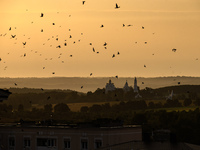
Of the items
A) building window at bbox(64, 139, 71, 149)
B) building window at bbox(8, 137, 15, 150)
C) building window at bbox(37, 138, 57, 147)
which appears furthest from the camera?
building window at bbox(8, 137, 15, 150)

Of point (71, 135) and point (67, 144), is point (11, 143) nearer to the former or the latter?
point (67, 144)

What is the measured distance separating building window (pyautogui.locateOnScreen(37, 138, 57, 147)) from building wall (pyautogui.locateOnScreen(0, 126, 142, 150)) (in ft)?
1.20

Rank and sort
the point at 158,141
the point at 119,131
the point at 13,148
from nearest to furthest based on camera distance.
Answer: the point at 158,141, the point at 119,131, the point at 13,148

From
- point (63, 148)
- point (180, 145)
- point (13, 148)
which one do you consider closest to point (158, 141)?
point (180, 145)

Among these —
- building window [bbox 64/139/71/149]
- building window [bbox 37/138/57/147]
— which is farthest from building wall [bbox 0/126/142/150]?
building window [bbox 64/139/71/149]

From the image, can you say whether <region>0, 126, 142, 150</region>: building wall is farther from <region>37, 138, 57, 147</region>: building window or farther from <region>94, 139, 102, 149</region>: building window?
<region>37, 138, 57, 147</region>: building window

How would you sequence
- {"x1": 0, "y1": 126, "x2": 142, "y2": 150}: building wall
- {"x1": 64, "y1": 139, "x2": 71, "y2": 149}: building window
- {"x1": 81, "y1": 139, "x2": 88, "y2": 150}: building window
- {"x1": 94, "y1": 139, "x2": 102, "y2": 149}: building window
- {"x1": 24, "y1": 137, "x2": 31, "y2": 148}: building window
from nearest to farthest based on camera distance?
{"x1": 94, "y1": 139, "x2": 102, "y2": 149}: building window → {"x1": 0, "y1": 126, "x2": 142, "y2": 150}: building wall → {"x1": 81, "y1": 139, "x2": 88, "y2": 150}: building window → {"x1": 64, "y1": 139, "x2": 71, "y2": 149}: building window → {"x1": 24, "y1": 137, "x2": 31, "y2": 148}: building window

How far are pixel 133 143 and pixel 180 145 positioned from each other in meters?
7.96

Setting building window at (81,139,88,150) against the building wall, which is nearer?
the building wall

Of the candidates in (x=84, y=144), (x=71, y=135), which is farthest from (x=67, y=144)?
(x=84, y=144)

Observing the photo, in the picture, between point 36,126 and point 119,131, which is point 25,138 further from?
point 119,131

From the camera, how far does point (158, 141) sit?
477 feet

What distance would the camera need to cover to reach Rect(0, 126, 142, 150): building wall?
153 m

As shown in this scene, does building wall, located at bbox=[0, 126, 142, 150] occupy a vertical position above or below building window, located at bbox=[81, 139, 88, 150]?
above
